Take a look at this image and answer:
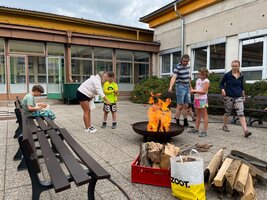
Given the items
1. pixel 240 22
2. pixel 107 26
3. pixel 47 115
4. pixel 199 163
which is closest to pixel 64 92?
pixel 107 26

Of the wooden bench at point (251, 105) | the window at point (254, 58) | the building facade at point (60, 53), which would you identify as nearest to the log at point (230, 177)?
the wooden bench at point (251, 105)

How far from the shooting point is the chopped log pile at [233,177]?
2.45 m

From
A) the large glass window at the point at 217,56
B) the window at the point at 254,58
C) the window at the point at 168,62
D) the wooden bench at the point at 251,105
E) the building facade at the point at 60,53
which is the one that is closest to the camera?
the wooden bench at the point at 251,105

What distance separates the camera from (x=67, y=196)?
257 centimetres

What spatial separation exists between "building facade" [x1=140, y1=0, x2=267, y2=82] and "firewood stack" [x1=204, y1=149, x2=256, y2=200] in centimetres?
797

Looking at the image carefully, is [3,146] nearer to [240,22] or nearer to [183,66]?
[183,66]

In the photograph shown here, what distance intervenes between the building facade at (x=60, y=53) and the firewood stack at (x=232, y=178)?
452 inches

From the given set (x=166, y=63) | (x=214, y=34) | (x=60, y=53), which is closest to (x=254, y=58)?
(x=214, y=34)

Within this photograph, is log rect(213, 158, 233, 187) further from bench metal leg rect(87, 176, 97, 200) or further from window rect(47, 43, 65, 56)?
window rect(47, 43, 65, 56)

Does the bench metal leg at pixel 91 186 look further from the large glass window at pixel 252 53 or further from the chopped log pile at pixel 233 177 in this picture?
the large glass window at pixel 252 53

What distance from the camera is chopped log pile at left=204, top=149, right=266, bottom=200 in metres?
2.45

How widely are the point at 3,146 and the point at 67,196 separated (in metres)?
2.61

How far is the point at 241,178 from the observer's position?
2.54 metres

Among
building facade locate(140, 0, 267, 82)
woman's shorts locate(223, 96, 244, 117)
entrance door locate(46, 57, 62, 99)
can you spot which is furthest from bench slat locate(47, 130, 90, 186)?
entrance door locate(46, 57, 62, 99)
